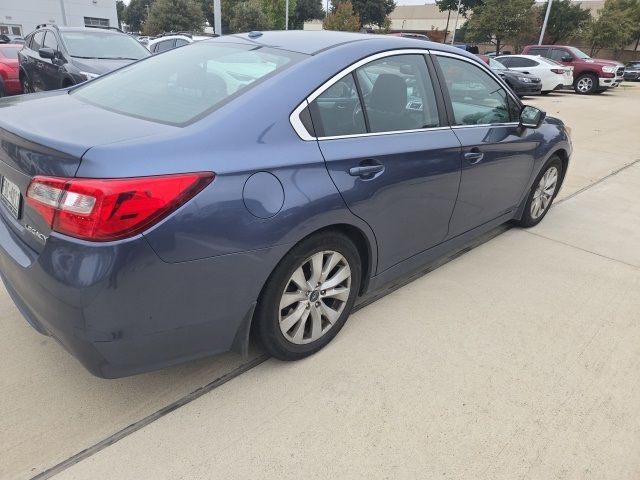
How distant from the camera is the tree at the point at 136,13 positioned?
81.9 metres

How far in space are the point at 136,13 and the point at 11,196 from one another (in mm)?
93879

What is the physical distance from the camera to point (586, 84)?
2022 centimetres

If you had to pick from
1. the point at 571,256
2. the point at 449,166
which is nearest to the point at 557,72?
the point at 571,256

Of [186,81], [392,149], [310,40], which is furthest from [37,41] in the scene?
[392,149]

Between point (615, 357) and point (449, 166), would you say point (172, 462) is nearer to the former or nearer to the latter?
point (449, 166)

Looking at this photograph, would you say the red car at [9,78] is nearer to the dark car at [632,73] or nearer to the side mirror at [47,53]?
the side mirror at [47,53]

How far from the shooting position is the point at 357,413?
2.27 m

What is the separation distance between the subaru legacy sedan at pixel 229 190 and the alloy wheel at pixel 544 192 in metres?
1.48

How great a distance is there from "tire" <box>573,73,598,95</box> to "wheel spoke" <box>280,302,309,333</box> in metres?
21.8

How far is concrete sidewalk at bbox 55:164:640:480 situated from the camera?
2.02 m

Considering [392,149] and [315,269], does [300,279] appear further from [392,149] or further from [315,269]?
[392,149]

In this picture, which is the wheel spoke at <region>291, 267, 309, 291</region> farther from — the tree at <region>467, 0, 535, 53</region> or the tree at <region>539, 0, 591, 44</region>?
the tree at <region>539, 0, 591, 44</region>

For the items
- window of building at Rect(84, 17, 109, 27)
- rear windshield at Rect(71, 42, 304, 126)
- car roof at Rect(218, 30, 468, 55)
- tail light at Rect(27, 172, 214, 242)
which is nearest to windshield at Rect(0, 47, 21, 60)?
rear windshield at Rect(71, 42, 304, 126)

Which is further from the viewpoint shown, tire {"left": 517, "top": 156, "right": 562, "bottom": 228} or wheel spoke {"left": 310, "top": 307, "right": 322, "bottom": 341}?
tire {"left": 517, "top": 156, "right": 562, "bottom": 228}
